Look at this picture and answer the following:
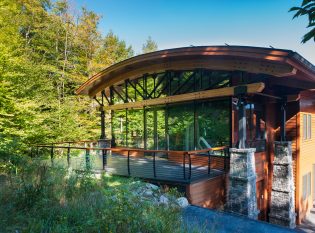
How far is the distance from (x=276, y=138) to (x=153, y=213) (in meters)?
8.19

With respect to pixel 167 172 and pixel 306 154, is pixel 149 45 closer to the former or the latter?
pixel 306 154

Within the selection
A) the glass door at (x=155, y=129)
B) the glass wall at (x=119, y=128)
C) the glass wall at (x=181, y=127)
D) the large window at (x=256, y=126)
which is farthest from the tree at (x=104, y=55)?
the large window at (x=256, y=126)

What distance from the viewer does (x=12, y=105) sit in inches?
398

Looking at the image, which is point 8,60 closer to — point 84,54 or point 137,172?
point 137,172

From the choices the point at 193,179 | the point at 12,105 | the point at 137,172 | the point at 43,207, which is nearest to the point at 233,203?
the point at 193,179

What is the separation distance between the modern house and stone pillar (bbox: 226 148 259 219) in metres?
0.03

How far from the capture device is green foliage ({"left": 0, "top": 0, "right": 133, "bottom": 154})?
11.5 m

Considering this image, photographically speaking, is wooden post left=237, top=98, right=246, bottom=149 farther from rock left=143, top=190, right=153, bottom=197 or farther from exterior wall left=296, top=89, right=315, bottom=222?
exterior wall left=296, top=89, right=315, bottom=222

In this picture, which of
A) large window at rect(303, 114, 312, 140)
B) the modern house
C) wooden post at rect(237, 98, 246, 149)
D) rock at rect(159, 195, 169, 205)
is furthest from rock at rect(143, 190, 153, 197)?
large window at rect(303, 114, 312, 140)

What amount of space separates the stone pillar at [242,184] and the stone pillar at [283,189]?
8.98 feet

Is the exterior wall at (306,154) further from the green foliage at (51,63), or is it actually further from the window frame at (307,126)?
the green foliage at (51,63)

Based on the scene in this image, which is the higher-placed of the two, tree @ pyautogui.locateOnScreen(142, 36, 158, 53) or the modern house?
tree @ pyautogui.locateOnScreen(142, 36, 158, 53)

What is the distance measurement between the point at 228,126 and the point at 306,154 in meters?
4.78

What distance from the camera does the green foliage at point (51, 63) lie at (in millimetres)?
11516
